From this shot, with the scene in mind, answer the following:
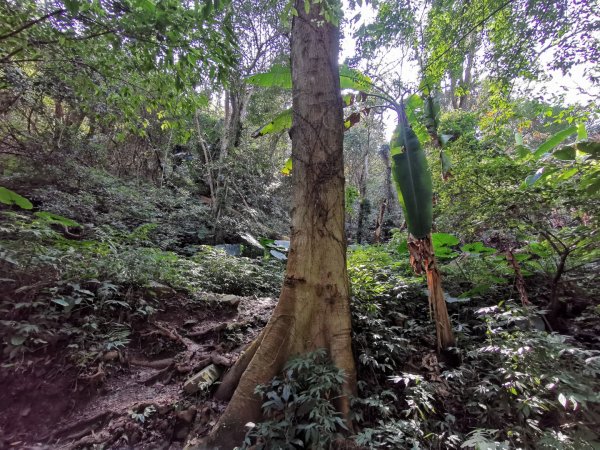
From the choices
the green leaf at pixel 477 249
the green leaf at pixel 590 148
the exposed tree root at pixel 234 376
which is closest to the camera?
the green leaf at pixel 590 148

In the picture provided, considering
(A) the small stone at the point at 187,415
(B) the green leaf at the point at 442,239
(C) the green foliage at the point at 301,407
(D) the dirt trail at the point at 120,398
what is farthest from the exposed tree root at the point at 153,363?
(B) the green leaf at the point at 442,239

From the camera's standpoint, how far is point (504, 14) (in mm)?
4844

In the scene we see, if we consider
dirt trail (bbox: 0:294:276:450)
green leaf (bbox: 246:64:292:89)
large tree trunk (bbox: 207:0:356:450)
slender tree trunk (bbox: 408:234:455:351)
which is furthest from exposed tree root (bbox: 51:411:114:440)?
green leaf (bbox: 246:64:292:89)

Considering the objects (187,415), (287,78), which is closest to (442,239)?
(287,78)

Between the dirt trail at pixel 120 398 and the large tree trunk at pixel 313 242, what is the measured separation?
0.62 metres

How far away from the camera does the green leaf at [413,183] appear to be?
3051mm

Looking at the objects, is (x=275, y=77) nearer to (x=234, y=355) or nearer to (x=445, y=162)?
(x=445, y=162)

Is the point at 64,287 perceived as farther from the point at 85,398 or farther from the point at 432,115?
the point at 432,115

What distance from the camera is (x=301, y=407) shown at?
83.8 inches

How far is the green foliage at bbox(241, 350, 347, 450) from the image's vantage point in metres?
1.96

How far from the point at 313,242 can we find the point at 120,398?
94.2 inches

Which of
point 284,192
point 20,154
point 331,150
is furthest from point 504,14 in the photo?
point 284,192

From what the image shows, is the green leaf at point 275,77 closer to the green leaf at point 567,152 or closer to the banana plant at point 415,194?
the banana plant at point 415,194

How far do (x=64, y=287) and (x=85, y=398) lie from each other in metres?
1.27
